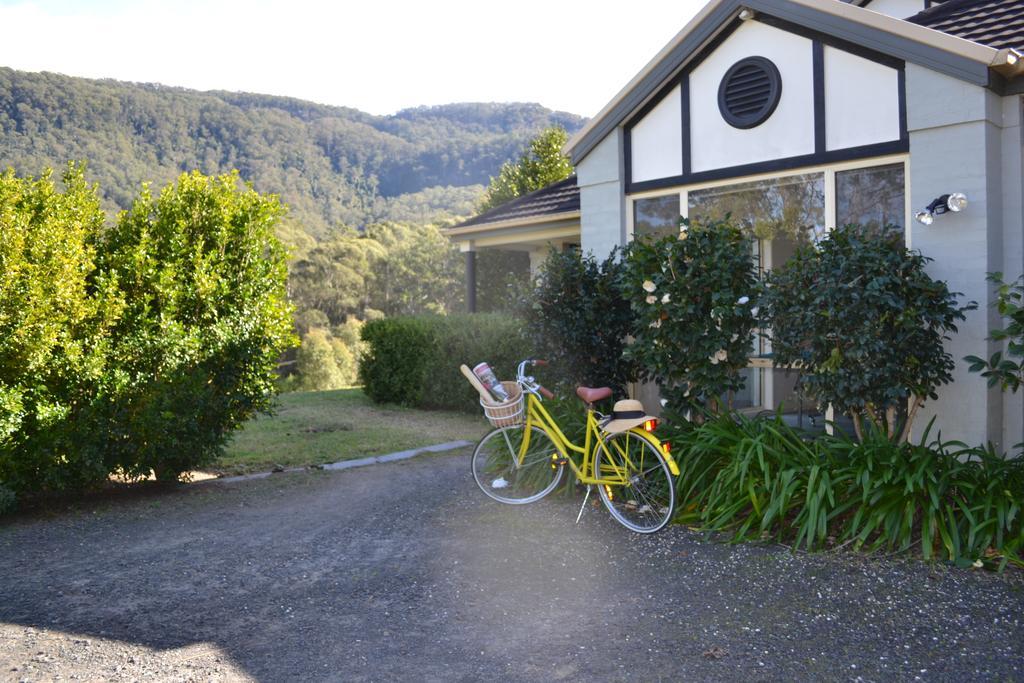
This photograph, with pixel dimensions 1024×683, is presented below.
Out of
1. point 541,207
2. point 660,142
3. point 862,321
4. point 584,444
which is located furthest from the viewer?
point 541,207

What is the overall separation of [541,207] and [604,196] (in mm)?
3755

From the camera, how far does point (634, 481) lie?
5.59 m

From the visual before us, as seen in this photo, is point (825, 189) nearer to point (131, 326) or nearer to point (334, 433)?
point (131, 326)

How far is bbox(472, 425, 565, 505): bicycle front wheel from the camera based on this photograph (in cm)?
627

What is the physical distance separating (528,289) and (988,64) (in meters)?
3.95

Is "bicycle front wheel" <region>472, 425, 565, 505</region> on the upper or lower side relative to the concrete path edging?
upper

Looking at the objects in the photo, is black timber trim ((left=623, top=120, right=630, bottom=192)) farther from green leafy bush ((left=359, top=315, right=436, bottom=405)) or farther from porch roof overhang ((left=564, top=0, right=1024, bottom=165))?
green leafy bush ((left=359, top=315, right=436, bottom=405))

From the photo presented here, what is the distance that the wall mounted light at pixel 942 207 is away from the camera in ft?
19.4

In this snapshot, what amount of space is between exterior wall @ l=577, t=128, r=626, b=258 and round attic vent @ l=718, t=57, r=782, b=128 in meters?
1.15

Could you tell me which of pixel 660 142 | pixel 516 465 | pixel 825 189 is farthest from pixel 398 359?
pixel 825 189

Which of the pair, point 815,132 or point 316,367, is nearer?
point 815,132

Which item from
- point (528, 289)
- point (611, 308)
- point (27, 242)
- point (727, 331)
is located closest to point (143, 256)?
point (27, 242)

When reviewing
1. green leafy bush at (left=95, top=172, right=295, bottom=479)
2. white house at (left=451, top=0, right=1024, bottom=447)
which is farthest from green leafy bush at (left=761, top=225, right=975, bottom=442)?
green leafy bush at (left=95, top=172, right=295, bottom=479)

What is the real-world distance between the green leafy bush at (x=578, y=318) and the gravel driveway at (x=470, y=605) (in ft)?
6.10
